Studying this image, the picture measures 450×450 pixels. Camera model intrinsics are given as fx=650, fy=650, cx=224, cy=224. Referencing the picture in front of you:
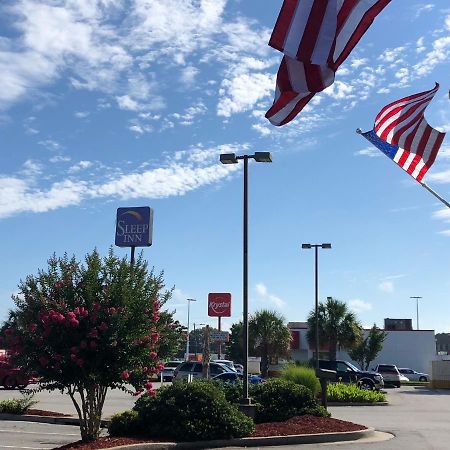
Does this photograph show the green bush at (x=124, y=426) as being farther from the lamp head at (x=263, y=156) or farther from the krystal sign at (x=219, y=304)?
the krystal sign at (x=219, y=304)

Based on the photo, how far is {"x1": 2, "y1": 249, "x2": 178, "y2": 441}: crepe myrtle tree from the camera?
1170 centimetres

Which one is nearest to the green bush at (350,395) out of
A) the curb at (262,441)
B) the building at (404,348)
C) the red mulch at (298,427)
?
the red mulch at (298,427)

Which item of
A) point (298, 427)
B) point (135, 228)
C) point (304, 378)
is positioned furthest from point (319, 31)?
point (135, 228)

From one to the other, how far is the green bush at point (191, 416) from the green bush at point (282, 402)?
198cm

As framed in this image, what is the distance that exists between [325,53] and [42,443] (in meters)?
10.7

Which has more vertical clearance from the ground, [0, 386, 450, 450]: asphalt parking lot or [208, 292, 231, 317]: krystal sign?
[208, 292, 231, 317]: krystal sign

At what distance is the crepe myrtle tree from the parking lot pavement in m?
1.76

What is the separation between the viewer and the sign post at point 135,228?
2814 centimetres

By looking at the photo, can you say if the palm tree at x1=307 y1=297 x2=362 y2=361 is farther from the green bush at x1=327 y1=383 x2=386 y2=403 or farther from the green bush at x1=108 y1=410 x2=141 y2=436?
the green bush at x1=108 y1=410 x2=141 y2=436

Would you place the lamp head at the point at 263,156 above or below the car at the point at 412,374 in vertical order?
above

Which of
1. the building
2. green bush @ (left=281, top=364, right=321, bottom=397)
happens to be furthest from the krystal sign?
the building

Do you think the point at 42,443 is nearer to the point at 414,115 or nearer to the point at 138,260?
the point at 138,260

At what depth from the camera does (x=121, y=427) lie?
1372 cm

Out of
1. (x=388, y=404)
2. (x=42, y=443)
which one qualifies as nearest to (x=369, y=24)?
(x=42, y=443)
